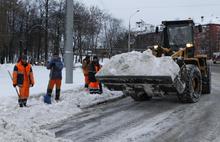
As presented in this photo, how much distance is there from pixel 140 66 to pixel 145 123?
8.35ft

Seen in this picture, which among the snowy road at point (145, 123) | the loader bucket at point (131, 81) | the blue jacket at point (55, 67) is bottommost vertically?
the snowy road at point (145, 123)

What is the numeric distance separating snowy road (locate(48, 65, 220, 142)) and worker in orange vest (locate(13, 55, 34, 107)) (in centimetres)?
184

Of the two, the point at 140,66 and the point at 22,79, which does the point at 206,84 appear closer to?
the point at 140,66

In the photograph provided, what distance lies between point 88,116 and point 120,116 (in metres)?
0.85

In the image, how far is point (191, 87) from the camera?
12930 mm

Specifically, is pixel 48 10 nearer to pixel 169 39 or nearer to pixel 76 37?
pixel 76 37

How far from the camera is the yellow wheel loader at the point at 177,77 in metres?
11.8

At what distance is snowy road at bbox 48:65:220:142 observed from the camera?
326 inches

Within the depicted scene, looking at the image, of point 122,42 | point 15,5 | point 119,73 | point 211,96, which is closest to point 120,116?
point 119,73

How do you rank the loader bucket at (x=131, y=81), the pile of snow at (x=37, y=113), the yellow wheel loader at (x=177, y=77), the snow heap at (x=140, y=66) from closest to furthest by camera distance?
the pile of snow at (x=37, y=113) < the loader bucket at (x=131, y=81) < the snow heap at (x=140, y=66) < the yellow wheel loader at (x=177, y=77)

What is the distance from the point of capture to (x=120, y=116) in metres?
10.9

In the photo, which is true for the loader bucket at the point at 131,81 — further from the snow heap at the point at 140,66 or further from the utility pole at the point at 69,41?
the utility pole at the point at 69,41

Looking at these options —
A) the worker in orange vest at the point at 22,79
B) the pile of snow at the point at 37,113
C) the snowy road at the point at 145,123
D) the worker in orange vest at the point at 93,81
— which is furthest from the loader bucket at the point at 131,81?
the worker in orange vest at the point at 93,81

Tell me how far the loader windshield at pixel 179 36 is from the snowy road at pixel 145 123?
2.78 metres
